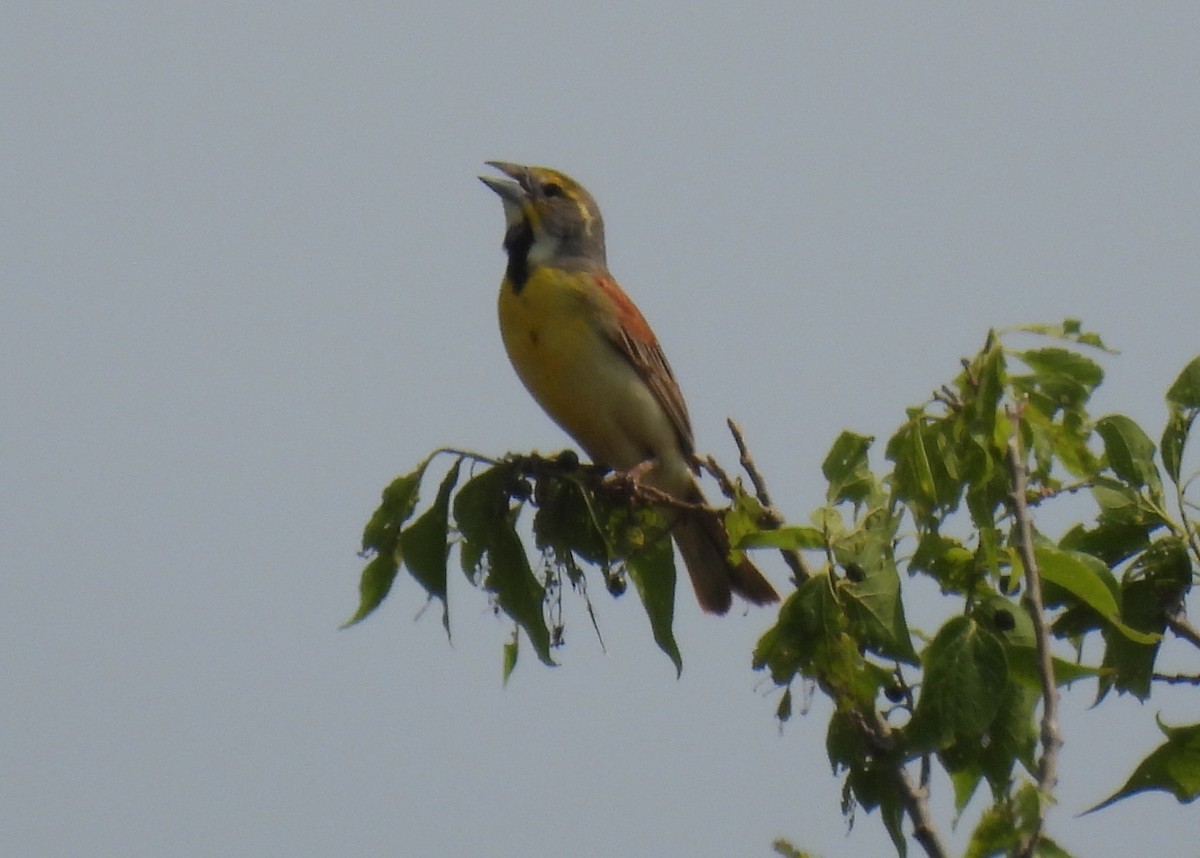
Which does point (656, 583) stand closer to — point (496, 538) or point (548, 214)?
point (496, 538)

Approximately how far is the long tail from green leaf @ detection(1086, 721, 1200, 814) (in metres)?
2.66

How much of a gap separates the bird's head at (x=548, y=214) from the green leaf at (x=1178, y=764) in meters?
4.14

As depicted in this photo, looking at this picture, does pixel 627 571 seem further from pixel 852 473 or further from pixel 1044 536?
pixel 1044 536

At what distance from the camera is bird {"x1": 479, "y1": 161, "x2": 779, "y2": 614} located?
264 inches

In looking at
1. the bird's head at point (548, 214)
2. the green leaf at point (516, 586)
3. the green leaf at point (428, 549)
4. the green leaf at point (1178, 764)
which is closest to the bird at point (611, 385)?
the bird's head at point (548, 214)

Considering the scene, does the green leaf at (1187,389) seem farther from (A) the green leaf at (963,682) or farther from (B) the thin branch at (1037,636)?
(A) the green leaf at (963,682)

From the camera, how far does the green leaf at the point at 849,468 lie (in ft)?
13.6

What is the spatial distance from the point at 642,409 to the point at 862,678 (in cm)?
319

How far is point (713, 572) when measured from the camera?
668cm

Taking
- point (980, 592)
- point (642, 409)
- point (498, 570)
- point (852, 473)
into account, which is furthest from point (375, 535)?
point (642, 409)

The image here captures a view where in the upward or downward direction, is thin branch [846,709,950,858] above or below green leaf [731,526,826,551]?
below

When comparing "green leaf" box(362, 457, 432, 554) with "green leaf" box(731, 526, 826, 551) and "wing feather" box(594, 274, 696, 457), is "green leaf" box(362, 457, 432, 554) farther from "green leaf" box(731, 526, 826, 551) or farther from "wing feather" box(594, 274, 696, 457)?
"wing feather" box(594, 274, 696, 457)

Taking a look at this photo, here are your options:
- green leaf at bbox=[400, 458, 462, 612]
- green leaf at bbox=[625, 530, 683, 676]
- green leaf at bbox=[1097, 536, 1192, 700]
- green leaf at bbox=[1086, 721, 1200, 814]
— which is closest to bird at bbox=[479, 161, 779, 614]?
green leaf at bbox=[625, 530, 683, 676]

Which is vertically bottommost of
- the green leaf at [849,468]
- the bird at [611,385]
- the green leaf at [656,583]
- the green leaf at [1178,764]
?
the green leaf at [1178,764]
